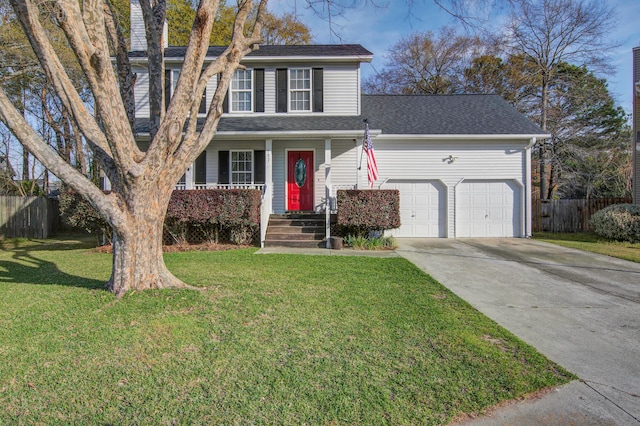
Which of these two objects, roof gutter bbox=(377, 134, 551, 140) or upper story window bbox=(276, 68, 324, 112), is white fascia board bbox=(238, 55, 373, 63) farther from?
roof gutter bbox=(377, 134, 551, 140)

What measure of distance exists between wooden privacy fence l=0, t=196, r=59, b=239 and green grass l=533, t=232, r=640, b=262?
60.7 ft

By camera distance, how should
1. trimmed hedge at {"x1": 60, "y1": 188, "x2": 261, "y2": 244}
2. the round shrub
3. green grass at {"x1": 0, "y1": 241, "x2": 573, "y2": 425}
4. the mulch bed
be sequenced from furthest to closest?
the round shrub, trimmed hedge at {"x1": 60, "y1": 188, "x2": 261, "y2": 244}, the mulch bed, green grass at {"x1": 0, "y1": 241, "x2": 573, "y2": 425}

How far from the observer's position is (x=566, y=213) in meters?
15.2

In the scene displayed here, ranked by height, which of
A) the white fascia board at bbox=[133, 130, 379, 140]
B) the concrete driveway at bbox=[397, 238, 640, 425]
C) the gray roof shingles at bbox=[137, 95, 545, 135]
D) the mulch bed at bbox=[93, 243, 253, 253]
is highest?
the gray roof shingles at bbox=[137, 95, 545, 135]

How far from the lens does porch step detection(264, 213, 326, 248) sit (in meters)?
10.5

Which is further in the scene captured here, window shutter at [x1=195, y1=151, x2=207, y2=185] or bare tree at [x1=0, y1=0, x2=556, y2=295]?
window shutter at [x1=195, y1=151, x2=207, y2=185]

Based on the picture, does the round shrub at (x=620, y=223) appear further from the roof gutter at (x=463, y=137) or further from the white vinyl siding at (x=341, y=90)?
the white vinyl siding at (x=341, y=90)

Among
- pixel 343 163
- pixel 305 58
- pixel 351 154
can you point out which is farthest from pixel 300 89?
pixel 343 163

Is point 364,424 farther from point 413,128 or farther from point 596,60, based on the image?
point 596,60

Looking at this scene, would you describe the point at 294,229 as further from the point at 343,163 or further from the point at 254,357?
the point at 254,357

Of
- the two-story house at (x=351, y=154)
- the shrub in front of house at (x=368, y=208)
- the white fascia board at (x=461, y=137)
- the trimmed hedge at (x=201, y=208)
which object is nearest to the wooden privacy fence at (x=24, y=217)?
the trimmed hedge at (x=201, y=208)

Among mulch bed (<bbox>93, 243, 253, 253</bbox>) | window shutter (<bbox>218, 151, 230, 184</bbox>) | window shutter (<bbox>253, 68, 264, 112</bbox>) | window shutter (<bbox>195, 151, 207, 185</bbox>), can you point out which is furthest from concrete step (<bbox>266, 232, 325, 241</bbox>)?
window shutter (<bbox>253, 68, 264, 112</bbox>)

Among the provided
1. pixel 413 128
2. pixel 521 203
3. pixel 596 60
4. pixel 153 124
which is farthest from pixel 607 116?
pixel 153 124

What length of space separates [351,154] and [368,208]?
338cm
